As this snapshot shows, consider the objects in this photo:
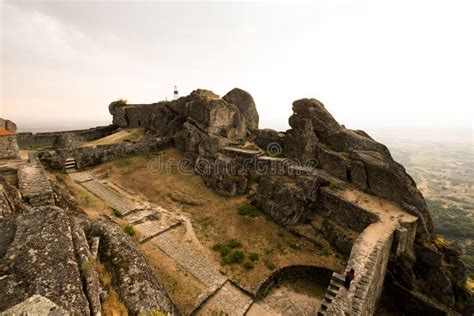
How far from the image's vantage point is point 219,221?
17.9 m

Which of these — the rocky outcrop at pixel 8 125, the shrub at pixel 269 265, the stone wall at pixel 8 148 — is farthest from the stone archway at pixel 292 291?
the rocky outcrop at pixel 8 125

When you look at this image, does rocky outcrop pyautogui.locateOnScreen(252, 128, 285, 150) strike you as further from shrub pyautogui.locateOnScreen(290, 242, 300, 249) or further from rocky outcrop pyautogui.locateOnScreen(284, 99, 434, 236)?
shrub pyautogui.locateOnScreen(290, 242, 300, 249)

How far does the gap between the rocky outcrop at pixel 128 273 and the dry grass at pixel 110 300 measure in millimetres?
150

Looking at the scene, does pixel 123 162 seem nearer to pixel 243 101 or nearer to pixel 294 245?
pixel 243 101

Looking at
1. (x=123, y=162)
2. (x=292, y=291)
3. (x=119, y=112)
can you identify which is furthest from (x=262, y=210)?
(x=119, y=112)

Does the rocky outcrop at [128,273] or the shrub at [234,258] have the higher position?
the rocky outcrop at [128,273]

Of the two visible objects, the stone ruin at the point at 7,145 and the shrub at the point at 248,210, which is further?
the shrub at the point at 248,210

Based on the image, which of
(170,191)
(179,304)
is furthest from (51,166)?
(179,304)

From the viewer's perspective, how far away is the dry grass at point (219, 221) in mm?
14750

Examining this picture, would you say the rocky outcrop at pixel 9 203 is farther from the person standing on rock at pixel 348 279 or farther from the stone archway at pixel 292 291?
the person standing on rock at pixel 348 279

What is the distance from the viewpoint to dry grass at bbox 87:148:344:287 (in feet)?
48.4

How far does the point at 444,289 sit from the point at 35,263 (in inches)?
785

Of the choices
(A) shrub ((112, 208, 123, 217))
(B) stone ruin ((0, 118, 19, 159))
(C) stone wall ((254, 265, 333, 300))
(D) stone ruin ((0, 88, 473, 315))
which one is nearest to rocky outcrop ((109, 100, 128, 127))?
(D) stone ruin ((0, 88, 473, 315))

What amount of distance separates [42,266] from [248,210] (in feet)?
51.2
